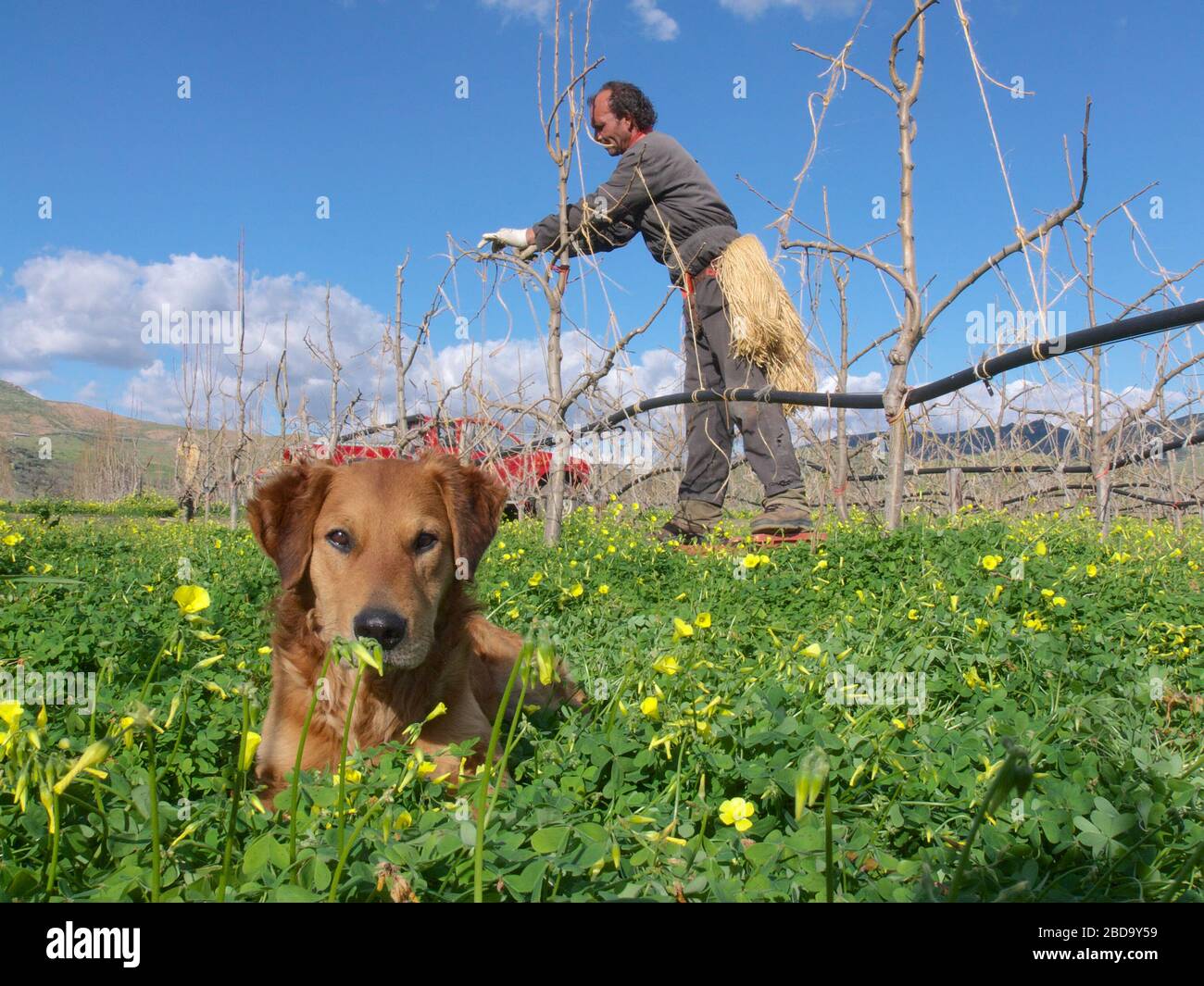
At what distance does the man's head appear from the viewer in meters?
6.98

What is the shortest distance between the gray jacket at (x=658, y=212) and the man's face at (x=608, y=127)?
0.40 metres

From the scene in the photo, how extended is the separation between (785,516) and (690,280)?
2.17m

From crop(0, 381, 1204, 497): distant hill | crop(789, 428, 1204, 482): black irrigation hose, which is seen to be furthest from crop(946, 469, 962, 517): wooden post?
crop(0, 381, 1204, 497): distant hill

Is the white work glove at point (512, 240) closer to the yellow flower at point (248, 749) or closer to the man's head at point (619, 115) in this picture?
the man's head at point (619, 115)

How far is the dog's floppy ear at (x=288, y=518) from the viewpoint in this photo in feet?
8.73

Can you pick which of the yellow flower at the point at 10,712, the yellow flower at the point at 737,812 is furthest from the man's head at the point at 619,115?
the yellow flower at the point at 10,712

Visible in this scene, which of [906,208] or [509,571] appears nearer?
[509,571]

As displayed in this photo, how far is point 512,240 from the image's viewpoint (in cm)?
637

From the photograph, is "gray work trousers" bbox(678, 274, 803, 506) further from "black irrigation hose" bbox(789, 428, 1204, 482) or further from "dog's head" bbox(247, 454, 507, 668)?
"dog's head" bbox(247, 454, 507, 668)

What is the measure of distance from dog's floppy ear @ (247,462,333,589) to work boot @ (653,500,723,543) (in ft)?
15.3

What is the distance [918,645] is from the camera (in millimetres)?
3379
